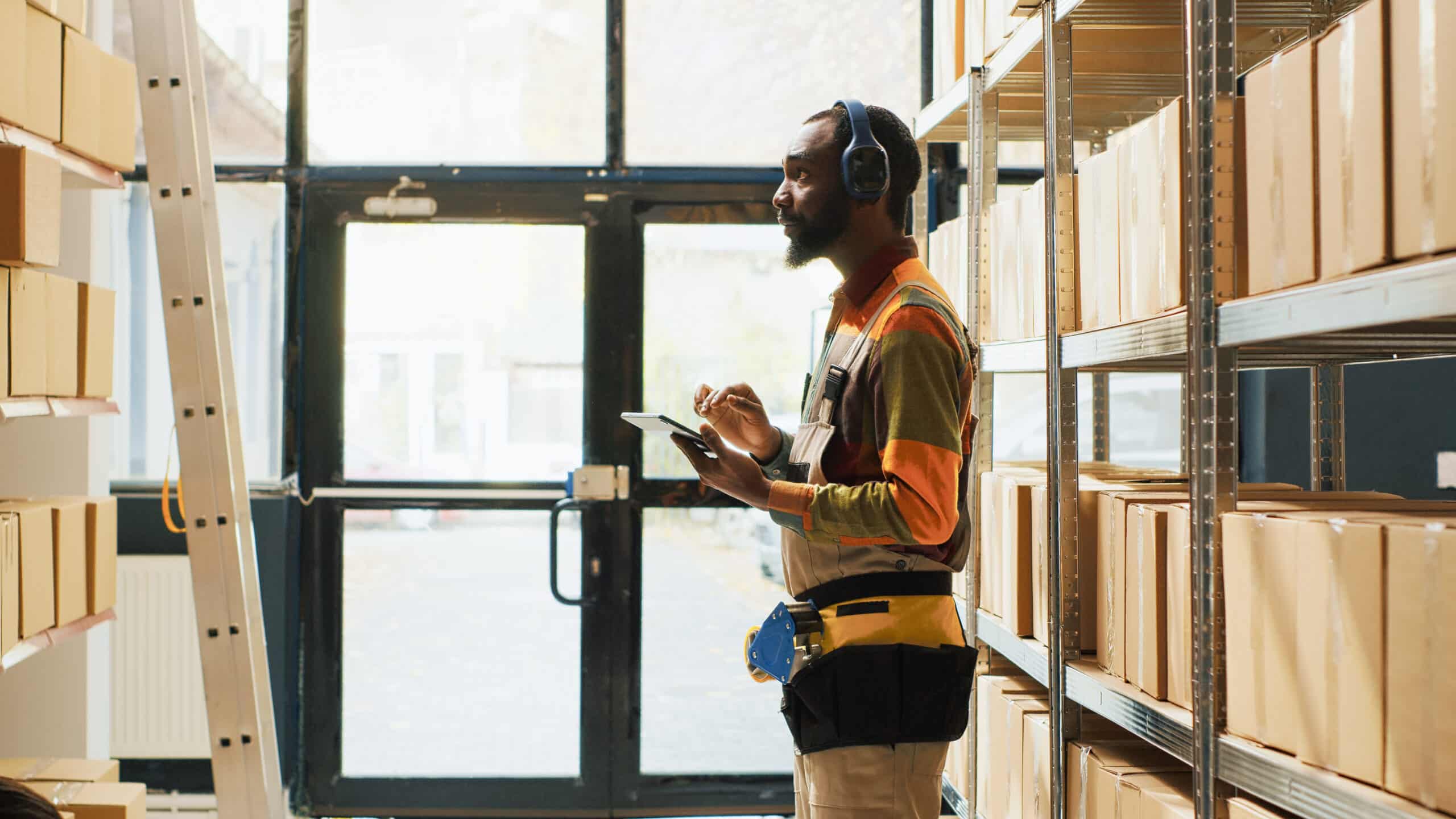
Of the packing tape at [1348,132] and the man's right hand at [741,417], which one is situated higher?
the packing tape at [1348,132]

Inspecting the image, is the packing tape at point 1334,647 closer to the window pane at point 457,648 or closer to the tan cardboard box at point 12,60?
the tan cardboard box at point 12,60

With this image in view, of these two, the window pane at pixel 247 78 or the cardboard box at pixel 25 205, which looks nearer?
the cardboard box at pixel 25 205

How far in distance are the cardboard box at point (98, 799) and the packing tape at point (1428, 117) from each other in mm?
2251

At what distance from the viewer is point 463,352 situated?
3311mm

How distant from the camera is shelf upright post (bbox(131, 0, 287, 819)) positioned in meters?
1.85

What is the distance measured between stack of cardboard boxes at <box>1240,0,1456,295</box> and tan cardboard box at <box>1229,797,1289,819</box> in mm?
653

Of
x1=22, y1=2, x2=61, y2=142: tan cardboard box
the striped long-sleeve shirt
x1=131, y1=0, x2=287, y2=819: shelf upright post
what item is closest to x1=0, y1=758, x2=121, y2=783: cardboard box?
x1=131, y1=0, x2=287, y2=819: shelf upright post

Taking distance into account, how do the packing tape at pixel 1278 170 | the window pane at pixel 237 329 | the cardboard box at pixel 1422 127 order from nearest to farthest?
the cardboard box at pixel 1422 127
the packing tape at pixel 1278 170
the window pane at pixel 237 329

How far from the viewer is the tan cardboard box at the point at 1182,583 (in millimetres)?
1491

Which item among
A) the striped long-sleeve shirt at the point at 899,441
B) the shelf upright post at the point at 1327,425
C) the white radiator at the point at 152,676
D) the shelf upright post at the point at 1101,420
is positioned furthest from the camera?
the white radiator at the point at 152,676

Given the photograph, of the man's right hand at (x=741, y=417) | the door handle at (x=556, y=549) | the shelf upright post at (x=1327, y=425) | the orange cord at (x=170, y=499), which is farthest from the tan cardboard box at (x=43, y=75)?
the shelf upright post at (x=1327, y=425)

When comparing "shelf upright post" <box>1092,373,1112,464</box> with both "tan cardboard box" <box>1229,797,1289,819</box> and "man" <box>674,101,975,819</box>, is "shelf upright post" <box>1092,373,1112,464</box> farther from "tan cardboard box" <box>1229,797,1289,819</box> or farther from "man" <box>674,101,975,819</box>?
"tan cardboard box" <box>1229,797,1289,819</box>

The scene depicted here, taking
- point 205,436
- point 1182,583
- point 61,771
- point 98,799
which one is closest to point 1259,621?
point 1182,583

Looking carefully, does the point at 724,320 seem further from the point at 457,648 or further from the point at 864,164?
the point at 864,164
